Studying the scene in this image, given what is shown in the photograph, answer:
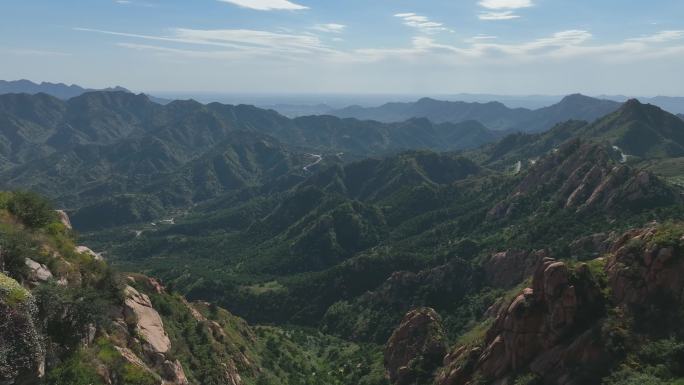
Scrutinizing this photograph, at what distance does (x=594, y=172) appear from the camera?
179 metres

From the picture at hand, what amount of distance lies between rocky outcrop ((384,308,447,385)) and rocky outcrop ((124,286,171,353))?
1705 inches

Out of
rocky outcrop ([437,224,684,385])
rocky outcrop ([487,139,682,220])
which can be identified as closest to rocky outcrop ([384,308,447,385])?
rocky outcrop ([437,224,684,385])

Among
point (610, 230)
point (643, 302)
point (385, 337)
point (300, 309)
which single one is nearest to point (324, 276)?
point (300, 309)

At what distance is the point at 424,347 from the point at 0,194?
222 feet

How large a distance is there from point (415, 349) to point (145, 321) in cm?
5046

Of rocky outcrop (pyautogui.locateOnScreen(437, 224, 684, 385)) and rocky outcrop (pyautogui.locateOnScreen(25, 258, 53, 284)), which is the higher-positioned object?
rocky outcrop (pyautogui.locateOnScreen(25, 258, 53, 284))

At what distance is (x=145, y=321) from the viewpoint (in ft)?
186

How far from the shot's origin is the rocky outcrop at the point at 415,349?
274 ft

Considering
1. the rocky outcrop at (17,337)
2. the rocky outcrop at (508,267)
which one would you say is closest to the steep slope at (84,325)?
the rocky outcrop at (17,337)

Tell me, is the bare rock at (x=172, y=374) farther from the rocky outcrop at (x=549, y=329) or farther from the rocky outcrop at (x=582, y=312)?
the rocky outcrop at (x=549, y=329)

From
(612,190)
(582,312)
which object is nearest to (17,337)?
(582,312)

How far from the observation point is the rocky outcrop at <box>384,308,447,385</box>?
274ft

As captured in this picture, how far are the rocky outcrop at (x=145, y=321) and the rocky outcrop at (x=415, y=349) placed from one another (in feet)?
142

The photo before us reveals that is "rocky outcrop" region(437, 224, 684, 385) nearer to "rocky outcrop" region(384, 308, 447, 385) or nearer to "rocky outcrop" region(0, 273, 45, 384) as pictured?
"rocky outcrop" region(384, 308, 447, 385)
